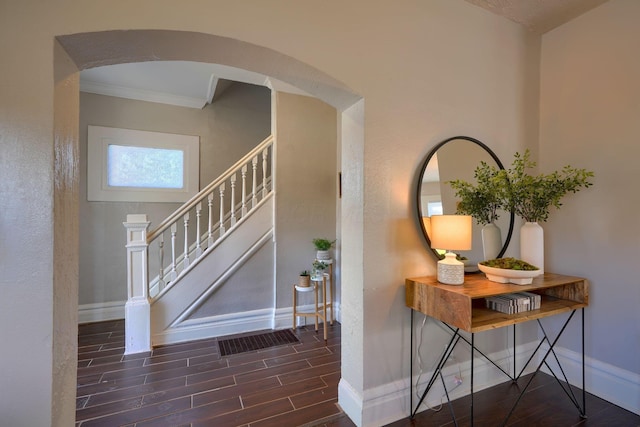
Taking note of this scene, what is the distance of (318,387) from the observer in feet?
6.80

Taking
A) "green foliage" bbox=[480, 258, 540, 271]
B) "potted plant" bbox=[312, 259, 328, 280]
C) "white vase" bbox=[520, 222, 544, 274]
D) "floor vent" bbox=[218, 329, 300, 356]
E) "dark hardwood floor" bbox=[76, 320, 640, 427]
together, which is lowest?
"floor vent" bbox=[218, 329, 300, 356]

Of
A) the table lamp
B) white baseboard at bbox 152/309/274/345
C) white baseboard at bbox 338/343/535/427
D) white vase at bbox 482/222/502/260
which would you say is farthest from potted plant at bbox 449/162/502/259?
white baseboard at bbox 152/309/274/345

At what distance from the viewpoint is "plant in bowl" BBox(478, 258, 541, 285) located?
1.61m

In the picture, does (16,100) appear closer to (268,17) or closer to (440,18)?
(268,17)

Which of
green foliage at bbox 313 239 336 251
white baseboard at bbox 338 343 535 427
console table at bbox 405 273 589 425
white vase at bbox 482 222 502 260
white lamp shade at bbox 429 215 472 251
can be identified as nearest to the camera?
console table at bbox 405 273 589 425

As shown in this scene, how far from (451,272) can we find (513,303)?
415 mm

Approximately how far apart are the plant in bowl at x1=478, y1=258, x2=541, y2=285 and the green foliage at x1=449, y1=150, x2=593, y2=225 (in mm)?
325

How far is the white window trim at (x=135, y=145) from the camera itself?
11.1 feet

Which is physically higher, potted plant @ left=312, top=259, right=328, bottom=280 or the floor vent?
potted plant @ left=312, top=259, right=328, bottom=280

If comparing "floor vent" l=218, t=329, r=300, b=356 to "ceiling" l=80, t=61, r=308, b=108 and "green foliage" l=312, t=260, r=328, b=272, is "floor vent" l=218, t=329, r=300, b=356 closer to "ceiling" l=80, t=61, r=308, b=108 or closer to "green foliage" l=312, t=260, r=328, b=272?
"green foliage" l=312, t=260, r=328, b=272

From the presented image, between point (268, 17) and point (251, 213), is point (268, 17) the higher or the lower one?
the higher one

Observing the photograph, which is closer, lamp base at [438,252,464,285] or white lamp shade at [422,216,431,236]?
lamp base at [438,252,464,285]

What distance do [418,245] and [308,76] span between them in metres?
1.26

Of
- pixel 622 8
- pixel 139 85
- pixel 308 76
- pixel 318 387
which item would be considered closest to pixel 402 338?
pixel 318 387
